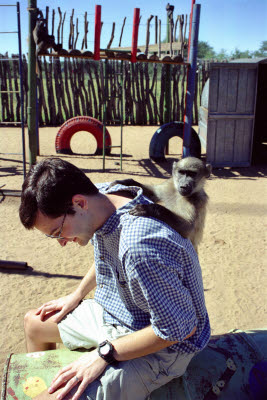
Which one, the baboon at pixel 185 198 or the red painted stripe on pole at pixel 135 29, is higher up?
the red painted stripe on pole at pixel 135 29

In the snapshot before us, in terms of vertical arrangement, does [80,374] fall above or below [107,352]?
below

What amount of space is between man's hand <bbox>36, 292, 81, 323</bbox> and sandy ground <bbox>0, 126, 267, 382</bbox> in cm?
105

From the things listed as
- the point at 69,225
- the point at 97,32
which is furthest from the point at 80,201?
the point at 97,32

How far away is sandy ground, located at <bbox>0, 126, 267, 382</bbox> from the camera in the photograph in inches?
148

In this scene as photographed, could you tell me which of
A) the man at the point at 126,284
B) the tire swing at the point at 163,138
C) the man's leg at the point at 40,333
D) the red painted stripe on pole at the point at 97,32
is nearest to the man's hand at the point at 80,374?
the man at the point at 126,284

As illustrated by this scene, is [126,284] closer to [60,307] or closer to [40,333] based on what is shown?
[60,307]

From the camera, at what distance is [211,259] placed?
16.0ft

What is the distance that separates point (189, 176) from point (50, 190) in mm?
2915

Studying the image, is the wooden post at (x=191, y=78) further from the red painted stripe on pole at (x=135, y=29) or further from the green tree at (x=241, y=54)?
the green tree at (x=241, y=54)

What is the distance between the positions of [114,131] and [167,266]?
12351 mm

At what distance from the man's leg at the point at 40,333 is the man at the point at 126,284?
45cm

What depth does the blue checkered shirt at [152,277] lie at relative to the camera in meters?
1.66

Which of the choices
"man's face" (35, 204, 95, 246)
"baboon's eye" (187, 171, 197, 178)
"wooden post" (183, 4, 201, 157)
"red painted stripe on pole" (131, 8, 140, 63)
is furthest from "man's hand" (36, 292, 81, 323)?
"wooden post" (183, 4, 201, 157)

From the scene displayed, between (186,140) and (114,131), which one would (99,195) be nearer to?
(186,140)
